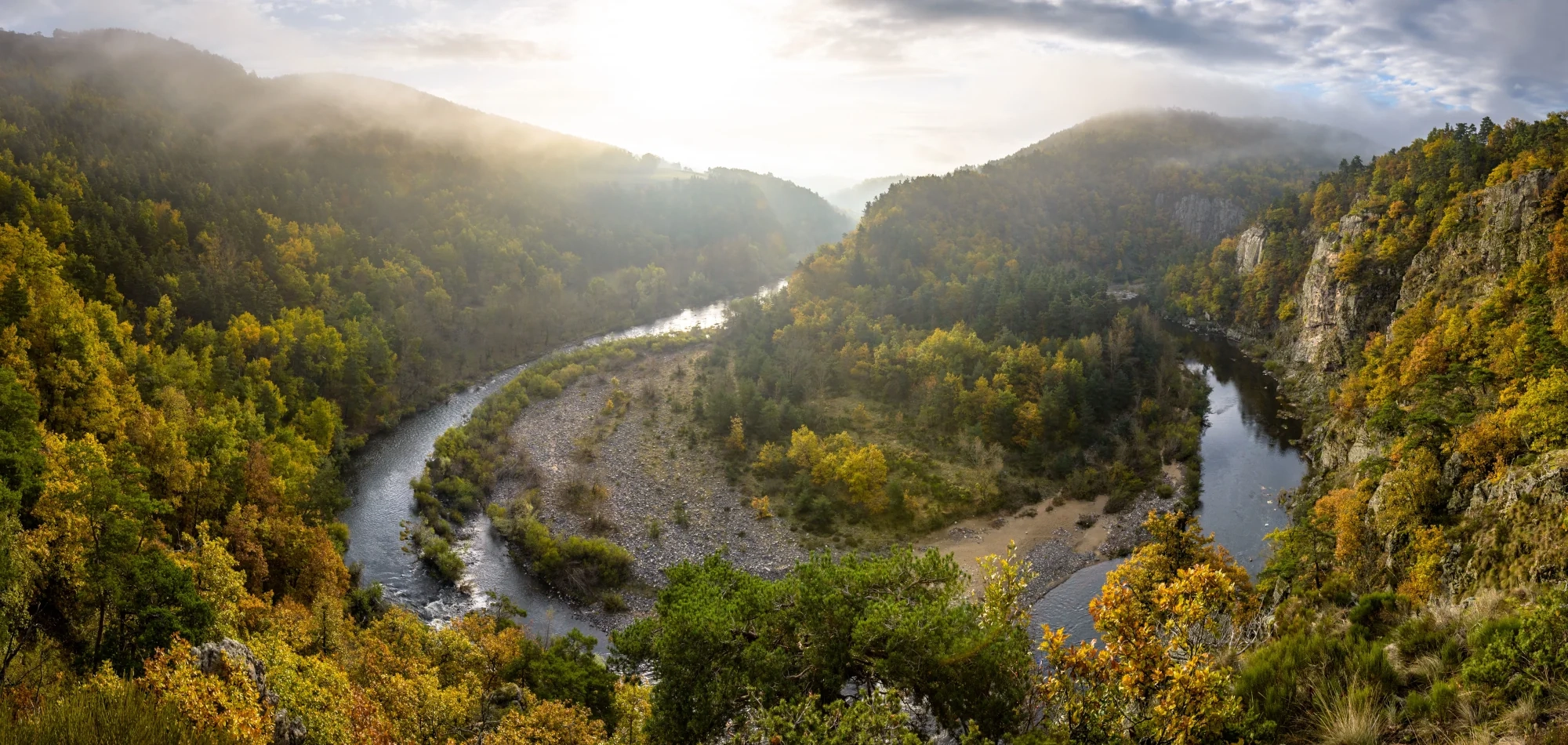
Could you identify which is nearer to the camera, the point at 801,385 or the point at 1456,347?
the point at 1456,347

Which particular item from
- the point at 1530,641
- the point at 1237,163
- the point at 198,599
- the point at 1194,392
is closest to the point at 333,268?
the point at 198,599

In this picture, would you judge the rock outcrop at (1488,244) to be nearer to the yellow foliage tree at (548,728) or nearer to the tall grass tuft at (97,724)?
the yellow foliage tree at (548,728)

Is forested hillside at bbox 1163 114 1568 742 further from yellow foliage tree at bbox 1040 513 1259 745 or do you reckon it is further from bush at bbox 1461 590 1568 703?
yellow foliage tree at bbox 1040 513 1259 745

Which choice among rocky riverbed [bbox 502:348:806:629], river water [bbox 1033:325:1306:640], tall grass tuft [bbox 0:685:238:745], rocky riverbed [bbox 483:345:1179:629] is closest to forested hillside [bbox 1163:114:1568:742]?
river water [bbox 1033:325:1306:640]

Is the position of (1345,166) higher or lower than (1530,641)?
higher

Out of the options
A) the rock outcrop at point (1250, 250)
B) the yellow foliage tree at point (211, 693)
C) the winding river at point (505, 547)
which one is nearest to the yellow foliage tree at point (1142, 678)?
the yellow foliage tree at point (211, 693)

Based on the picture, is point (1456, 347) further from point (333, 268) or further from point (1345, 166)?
point (333, 268)

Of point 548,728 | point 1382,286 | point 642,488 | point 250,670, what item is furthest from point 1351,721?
point 1382,286
